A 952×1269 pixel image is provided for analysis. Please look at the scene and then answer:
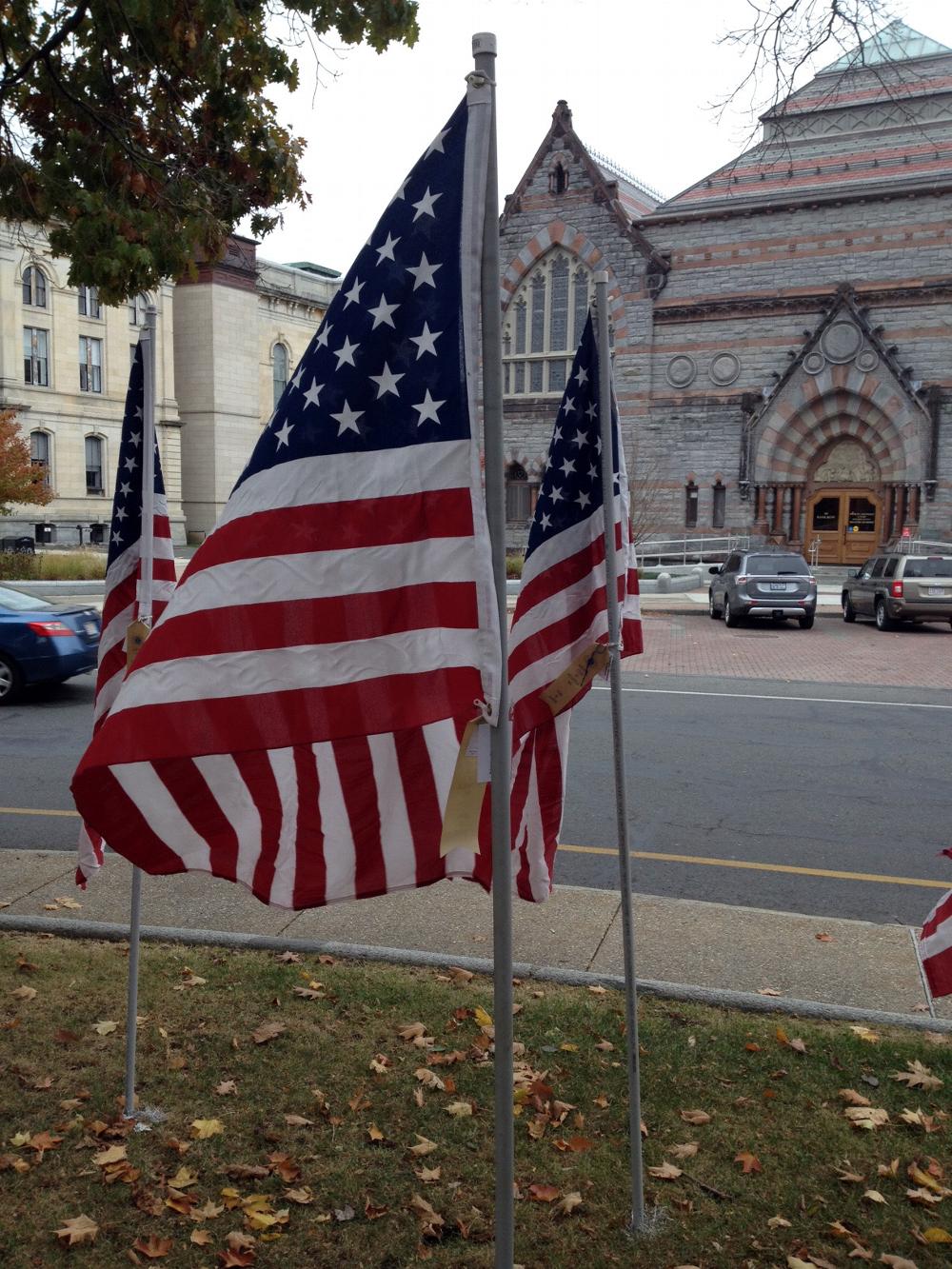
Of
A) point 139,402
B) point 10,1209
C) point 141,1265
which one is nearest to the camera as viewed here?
point 141,1265

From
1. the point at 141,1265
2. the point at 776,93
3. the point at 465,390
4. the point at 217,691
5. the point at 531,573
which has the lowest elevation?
the point at 141,1265

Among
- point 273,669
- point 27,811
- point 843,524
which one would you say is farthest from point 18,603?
point 843,524

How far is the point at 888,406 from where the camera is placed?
3484 cm

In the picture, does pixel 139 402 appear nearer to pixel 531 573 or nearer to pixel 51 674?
pixel 531 573

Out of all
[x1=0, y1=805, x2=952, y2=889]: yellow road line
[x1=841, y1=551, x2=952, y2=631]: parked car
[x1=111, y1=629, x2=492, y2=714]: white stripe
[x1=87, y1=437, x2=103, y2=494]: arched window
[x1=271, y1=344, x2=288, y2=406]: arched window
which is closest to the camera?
[x1=111, y1=629, x2=492, y2=714]: white stripe

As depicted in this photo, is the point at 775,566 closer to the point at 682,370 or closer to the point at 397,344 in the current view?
the point at 682,370

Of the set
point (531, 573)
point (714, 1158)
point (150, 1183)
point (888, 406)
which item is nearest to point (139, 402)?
point (531, 573)

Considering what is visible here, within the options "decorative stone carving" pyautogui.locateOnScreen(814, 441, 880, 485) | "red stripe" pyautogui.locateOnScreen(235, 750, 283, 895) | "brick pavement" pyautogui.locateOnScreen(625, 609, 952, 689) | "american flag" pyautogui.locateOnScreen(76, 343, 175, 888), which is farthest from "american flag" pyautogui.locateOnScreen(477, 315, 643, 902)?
"decorative stone carving" pyautogui.locateOnScreen(814, 441, 880, 485)

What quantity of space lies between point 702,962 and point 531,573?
268cm

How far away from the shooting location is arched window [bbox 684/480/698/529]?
1494 inches

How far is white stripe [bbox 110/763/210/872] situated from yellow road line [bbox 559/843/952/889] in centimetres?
483

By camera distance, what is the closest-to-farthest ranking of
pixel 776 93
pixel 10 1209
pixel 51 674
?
pixel 10 1209 < pixel 776 93 < pixel 51 674

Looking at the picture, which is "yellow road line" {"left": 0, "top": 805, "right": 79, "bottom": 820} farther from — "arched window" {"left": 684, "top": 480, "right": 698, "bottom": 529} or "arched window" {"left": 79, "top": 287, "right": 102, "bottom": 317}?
"arched window" {"left": 79, "top": 287, "right": 102, "bottom": 317}

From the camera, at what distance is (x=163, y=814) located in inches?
114
